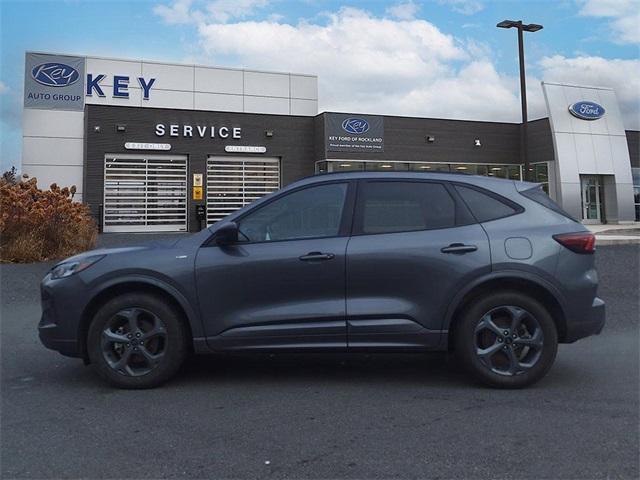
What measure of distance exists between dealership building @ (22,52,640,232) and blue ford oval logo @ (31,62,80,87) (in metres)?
0.05

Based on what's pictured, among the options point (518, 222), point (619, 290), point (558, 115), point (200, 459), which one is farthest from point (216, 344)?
point (558, 115)

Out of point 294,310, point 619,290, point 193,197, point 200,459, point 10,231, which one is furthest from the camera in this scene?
point 193,197

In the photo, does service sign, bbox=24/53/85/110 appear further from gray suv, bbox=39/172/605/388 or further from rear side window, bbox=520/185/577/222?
rear side window, bbox=520/185/577/222

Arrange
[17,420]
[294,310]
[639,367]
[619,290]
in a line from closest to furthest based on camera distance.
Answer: [17,420] < [294,310] < [639,367] < [619,290]

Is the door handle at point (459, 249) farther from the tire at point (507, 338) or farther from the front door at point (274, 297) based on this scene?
the front door at point (274, 297)

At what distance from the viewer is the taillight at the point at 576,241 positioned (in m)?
4.34

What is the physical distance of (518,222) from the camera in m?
4.44

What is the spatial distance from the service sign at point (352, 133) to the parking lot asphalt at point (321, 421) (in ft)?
67.1

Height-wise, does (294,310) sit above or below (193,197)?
below

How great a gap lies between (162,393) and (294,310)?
125cm

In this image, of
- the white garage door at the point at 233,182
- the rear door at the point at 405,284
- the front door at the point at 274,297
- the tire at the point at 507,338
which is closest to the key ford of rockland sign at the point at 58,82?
the white garage door at the point at 233,182

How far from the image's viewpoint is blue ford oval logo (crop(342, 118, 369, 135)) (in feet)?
83.0

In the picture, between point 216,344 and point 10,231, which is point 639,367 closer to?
point 216,344

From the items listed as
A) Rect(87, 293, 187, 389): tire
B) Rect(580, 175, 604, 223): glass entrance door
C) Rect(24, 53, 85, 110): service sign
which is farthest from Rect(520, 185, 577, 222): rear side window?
Rect(580, 175, 604, 223): glass entrance door
